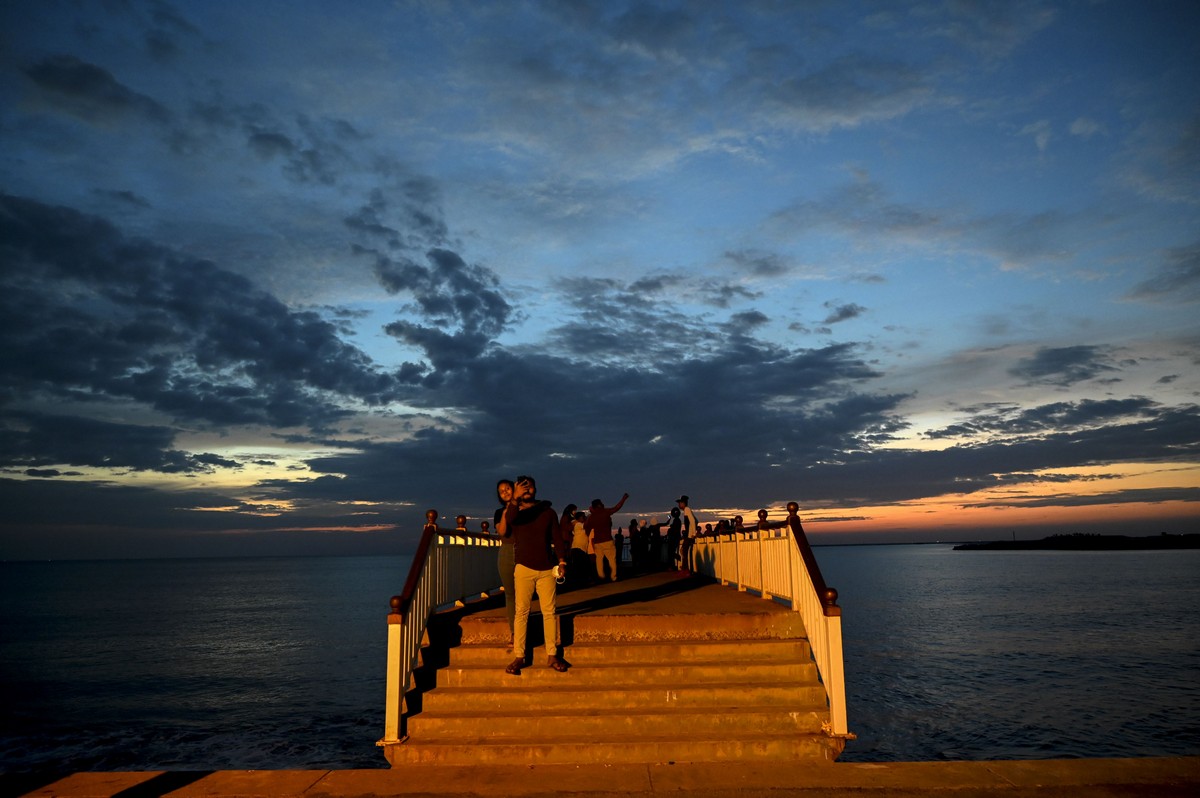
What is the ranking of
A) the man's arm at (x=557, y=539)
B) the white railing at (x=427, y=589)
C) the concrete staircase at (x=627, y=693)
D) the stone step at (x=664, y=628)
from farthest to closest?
1. the stone step at (x=664, y=628)
2. the man's arm at (x=557, y=539)
3. the white railing at (x=427, y=589)
4. the concrete staircase at (x=627, y=693)

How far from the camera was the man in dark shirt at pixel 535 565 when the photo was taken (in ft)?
28.4

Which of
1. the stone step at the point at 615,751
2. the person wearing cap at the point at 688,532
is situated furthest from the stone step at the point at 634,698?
the person wearing cap at the point at 688,532

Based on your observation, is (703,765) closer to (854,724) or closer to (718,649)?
(718,649)

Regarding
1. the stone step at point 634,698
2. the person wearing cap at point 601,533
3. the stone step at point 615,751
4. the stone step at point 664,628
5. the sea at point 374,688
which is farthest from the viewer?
the sea at point 374,688

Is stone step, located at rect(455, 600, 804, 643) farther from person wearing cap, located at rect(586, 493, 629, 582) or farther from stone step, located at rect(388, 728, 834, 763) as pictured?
person wearing cap, located at rect(586, 493, 629, 582)

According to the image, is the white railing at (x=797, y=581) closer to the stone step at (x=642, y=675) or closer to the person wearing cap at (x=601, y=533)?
the stone step at (x=642, y=675)

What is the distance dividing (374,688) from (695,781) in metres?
24.3

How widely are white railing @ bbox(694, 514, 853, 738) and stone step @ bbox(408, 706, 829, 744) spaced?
0.41 metres

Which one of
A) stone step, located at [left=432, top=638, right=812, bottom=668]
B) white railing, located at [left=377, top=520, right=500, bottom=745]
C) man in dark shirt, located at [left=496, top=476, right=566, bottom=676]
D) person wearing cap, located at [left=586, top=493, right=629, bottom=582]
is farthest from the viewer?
person wearing cap, located at [left=586, top=493, right=629, bottom=582]

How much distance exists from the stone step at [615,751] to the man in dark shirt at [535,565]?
1195 millimetres

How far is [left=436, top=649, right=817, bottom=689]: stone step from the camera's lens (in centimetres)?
854

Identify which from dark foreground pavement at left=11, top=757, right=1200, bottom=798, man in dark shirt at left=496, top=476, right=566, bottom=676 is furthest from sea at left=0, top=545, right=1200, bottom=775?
→ man in dark shirt at left=496, top=476, right=566, bottom=676

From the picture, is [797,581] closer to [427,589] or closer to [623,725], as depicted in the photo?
[623,725]

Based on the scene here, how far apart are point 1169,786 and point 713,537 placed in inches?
402
